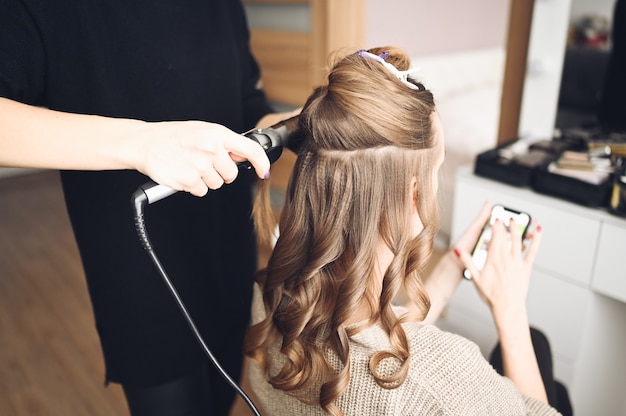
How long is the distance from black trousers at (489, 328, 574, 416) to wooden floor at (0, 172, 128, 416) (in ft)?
3.81

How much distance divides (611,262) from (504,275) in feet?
1.33

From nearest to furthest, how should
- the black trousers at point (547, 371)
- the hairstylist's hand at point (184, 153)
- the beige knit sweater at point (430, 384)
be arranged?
the hairstylist's hand at point (184, 153) < the beige knit sweater at point (430, 384) < the black trousers at point (547, 371)

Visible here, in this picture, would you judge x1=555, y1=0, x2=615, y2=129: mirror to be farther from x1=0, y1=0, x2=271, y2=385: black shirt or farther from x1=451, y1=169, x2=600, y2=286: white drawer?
x1=0, y1=0, x2=271, y2=385: black shirt

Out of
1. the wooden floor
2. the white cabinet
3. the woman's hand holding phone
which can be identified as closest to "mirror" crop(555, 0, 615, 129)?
the white cabinet

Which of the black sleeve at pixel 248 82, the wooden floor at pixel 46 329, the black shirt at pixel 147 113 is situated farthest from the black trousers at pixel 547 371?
the wooden floor at pixel 46 329

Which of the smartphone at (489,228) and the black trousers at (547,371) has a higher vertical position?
the smartphone at (489,228)

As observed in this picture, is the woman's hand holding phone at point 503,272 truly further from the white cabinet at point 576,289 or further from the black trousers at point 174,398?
the black trousers at point 174,398

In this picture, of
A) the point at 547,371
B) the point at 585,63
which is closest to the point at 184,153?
the point at 547,371

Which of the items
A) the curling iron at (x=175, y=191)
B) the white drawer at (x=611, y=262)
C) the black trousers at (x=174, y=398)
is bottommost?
the black trousers at (x=174, y=398)

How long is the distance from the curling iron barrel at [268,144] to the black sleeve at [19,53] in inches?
8.5

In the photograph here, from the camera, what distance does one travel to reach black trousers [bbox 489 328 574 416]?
3.18ft

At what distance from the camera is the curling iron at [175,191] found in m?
0.55

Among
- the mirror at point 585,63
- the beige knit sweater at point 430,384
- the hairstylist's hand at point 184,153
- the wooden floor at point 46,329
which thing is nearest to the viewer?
the hairstylist's hand at point 184,153

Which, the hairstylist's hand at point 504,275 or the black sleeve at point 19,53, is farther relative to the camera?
the hairstylist's hand at point 504,275
